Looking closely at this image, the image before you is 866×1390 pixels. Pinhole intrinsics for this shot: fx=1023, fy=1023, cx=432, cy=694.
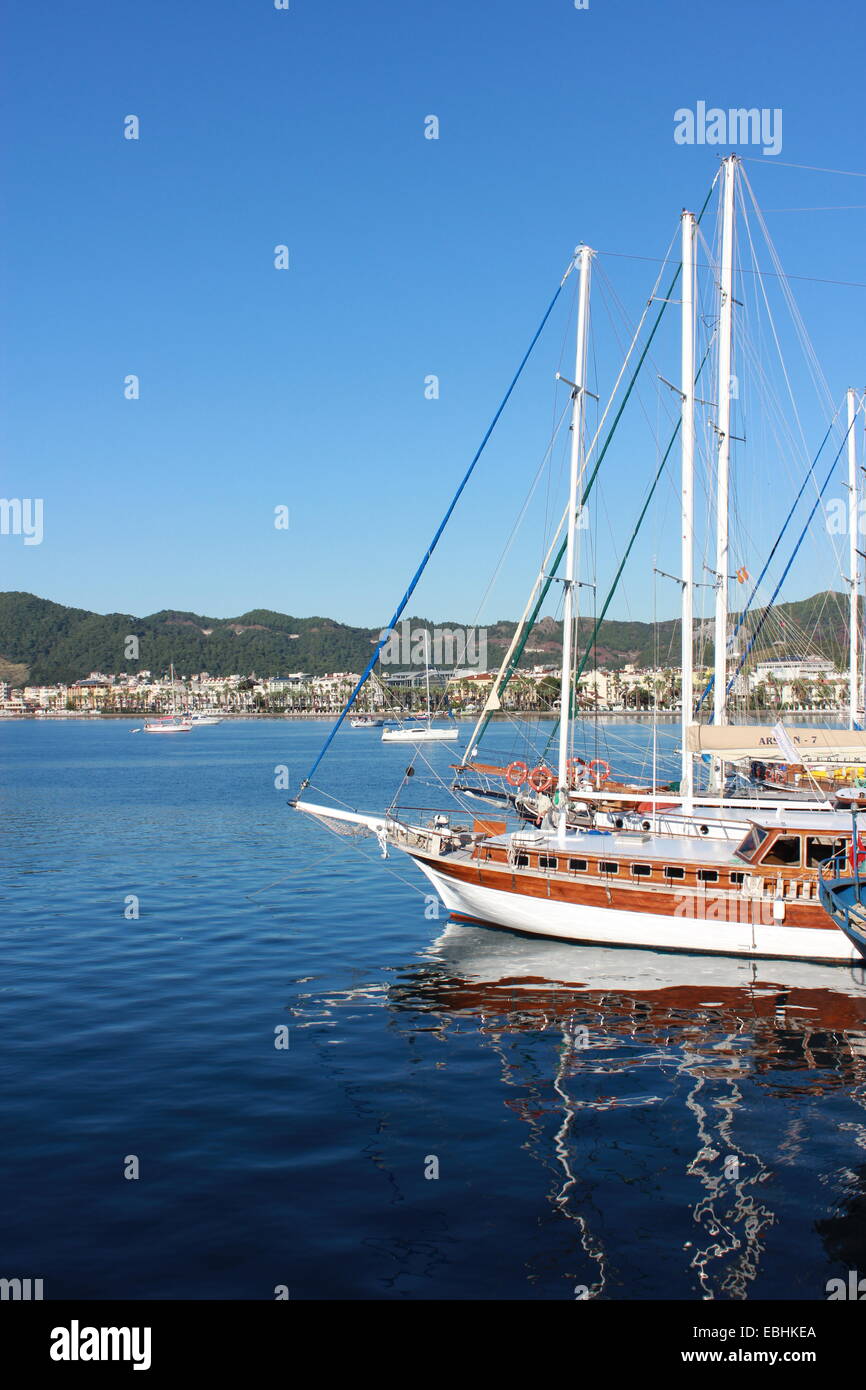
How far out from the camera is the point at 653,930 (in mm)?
28156

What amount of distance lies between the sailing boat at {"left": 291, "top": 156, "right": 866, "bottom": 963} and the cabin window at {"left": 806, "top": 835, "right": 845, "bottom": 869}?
30mm

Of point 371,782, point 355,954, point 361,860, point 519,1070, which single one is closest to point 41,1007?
point 355,954

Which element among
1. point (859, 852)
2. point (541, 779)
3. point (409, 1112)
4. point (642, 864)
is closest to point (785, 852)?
point (859, 852)

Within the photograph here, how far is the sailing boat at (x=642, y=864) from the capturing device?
2745 centimetres

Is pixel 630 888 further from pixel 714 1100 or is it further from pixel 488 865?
pixel 714 1100

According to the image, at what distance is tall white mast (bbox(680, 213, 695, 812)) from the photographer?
106 ft

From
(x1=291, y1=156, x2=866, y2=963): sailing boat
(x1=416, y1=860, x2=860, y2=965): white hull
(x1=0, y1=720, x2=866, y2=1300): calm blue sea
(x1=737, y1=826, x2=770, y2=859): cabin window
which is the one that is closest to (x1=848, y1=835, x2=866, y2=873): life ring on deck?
(x1=291, y1=156, x2=866, y2=963): sailing boat

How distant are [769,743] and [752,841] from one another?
20.6 ft

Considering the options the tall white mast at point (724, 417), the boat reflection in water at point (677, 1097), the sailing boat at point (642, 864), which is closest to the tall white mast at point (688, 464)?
the sailing boat at point (642, 864)

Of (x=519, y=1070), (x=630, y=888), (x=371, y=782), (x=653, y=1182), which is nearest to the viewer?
(x=653, y=1182)

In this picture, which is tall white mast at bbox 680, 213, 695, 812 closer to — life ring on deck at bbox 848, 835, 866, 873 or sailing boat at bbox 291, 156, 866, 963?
sailing boat at bbox 291, 156, 866, 963

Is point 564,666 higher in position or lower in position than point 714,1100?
higher
